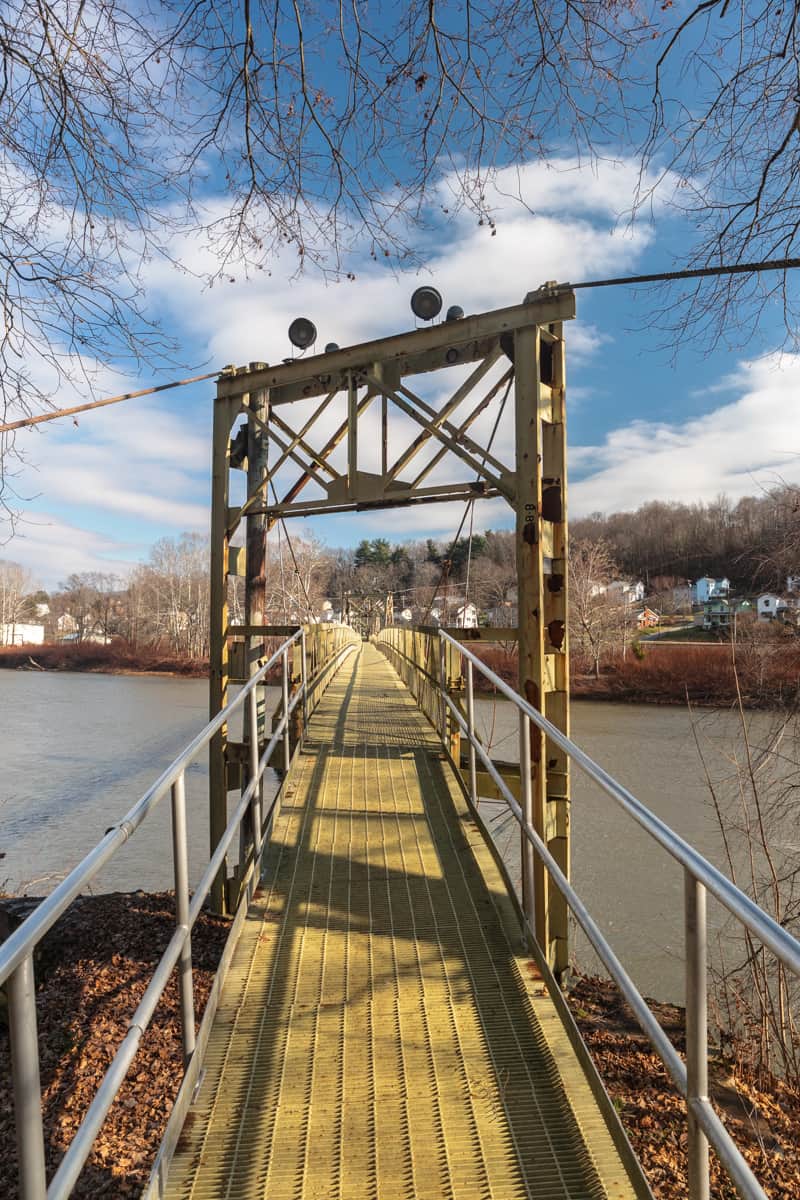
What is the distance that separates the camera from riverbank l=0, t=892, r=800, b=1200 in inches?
123

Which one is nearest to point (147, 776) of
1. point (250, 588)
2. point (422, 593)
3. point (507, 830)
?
point (507, 830)

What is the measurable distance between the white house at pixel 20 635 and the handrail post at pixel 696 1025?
75812mm

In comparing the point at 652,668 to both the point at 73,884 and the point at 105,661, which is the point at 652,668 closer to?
the point at 73,884

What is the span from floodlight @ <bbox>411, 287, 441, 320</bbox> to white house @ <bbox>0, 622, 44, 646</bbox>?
72.3m

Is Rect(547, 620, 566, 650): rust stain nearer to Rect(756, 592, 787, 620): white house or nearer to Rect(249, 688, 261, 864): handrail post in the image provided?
Rect(249, 688, 261, 864): handrail post

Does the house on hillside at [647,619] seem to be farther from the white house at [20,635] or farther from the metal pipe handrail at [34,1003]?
the white house at [20,635]

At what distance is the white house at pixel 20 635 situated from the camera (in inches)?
2825

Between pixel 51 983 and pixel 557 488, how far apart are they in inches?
199

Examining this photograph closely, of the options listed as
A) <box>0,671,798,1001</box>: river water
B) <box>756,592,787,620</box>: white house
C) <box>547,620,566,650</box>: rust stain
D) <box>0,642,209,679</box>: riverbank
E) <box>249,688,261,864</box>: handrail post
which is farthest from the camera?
<box>0,642,209,679</box>: riverbank

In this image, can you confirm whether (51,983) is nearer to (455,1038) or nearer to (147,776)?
(455,1038)

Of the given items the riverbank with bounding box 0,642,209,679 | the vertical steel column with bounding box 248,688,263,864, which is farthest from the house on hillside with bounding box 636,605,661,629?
the vertical steel column with bounding box 248,688,263,864

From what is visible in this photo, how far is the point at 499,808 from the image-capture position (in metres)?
15.1

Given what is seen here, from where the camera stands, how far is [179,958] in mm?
2033

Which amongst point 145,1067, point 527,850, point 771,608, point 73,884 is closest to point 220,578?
point 145,1067
